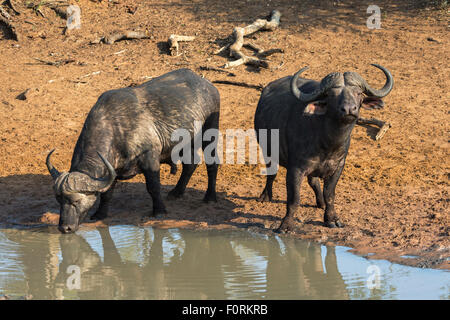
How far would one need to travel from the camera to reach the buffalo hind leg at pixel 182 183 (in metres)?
9.52

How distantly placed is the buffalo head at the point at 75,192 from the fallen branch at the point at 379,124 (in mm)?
5714

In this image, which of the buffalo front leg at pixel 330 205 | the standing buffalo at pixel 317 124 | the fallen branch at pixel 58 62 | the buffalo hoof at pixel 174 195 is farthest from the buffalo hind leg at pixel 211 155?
the fallen branch at pixel 58 62

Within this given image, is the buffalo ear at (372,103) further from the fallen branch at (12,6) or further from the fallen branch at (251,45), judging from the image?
the fallen branch at (12,6)

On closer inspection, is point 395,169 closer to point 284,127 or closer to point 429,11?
point 284,127

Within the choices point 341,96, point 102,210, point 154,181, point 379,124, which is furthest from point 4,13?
point 341,96

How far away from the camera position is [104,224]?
8617 millimetres

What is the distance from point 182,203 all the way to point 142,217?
81 cm

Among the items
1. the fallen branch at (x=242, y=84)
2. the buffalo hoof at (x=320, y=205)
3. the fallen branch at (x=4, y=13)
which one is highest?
the fallen branch at (x=4, y=13)

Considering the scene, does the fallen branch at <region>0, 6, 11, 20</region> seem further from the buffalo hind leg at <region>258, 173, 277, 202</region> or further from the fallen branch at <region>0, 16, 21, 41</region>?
the buffalo hind leg at <region>258, 173, 277, 202</region>

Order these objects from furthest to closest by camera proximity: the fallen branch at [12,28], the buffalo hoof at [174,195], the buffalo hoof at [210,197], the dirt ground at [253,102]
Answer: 1. the fallen branch at [12,28]
2. the buffalo hoof at [174,195]
3. the buffalo hoof at [210,197]
4. the dirt ground at [253,102]

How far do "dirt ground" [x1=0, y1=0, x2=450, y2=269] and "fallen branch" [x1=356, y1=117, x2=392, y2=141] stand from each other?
12cm

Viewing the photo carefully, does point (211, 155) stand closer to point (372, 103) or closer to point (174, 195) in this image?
point (174, 195)

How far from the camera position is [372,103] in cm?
750
